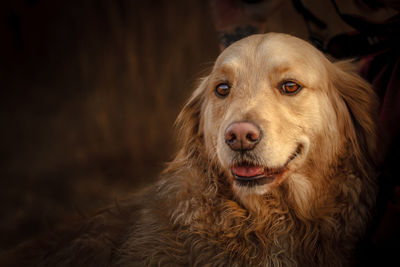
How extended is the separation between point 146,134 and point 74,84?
0.85 m

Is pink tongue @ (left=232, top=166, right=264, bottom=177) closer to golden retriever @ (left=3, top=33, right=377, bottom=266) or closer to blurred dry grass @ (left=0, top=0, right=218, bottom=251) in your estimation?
golden retriever @ (left=3, top=33, right=377, bottom=266)

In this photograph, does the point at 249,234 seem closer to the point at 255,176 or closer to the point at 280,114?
the point at 255,176

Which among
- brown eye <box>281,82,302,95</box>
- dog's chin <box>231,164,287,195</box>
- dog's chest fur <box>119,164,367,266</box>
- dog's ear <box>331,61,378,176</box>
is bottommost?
dog's chest fur <box>119,164,367,266</box>

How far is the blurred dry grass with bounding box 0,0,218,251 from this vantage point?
3.00m

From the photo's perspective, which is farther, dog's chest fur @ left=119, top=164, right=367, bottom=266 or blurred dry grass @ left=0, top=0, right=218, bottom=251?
blurred dry grass @ left=0, top=0, right=218, bottom=251

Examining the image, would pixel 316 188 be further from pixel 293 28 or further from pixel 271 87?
pixel 293 28

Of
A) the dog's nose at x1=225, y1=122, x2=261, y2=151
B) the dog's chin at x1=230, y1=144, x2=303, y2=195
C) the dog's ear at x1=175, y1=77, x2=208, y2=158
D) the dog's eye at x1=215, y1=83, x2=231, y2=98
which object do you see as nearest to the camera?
the dog's nose at x1=225, y1=122, x2=261, y2=151

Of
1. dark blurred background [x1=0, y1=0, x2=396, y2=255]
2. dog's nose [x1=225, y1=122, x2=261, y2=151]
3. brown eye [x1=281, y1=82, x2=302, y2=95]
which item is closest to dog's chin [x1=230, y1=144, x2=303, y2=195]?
dog's nose [x1=225, y1=122, x2=261, y2=151]

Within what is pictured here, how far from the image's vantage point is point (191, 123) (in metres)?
2.07

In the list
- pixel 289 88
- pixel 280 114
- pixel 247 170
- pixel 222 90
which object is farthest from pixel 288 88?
pixel 247 170

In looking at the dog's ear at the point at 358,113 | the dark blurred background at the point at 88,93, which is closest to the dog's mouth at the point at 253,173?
the dog's ear at the point at 358,113

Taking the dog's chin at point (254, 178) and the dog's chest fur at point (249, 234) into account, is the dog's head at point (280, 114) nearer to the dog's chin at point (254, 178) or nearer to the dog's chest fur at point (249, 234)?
the dog's chin at point (254, 178)

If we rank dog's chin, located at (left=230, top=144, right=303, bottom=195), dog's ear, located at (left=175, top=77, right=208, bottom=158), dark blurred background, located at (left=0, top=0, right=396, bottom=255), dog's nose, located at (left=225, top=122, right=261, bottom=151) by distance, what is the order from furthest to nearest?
dark blurred background, located at (left=0, top=0, right=396, bottom=255), dog's ear, located at (left=175, top=77, right=208, bottom=158), dog's chin, located at (left=230, top=144, right=303, bottom=195), dog's nose, located at (left=225, top=122, right=261, bottom=151)

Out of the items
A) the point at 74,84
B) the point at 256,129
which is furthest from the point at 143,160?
the point at 256,129
